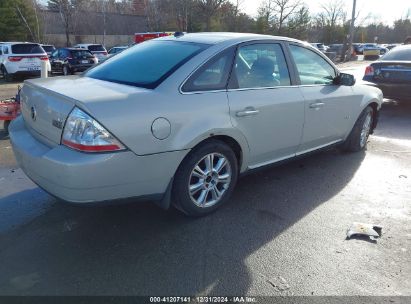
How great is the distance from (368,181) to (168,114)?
288cm

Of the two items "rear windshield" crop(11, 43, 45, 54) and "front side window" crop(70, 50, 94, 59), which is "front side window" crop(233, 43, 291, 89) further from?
"front side window" crop(70, 50, 94, 59)

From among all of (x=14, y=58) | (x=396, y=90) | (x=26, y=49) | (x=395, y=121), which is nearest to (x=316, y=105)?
(x=395, y=121)

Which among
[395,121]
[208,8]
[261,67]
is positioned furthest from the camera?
[208,8]

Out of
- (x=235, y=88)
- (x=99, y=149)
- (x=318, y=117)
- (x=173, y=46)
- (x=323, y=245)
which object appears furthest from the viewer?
(x=318, y=117)

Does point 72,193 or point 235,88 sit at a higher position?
point 235,88

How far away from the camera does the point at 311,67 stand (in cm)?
450

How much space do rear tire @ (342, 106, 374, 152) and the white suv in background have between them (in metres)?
13.9

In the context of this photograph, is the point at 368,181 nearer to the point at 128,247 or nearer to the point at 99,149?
the point at 128,247

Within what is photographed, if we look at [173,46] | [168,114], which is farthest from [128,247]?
[173,46]

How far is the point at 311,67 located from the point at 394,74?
523cm

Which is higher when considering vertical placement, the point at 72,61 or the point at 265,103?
the point at 265,103

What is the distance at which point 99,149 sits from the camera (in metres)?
2.73

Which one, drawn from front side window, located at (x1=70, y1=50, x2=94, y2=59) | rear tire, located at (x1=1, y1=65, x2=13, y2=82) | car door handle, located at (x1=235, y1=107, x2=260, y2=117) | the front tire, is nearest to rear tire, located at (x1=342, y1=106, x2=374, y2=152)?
car door handle, located at (x1=235, y1=107, x2=260, y2=117)

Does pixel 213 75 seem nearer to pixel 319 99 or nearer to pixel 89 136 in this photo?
pixel 89 136
